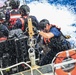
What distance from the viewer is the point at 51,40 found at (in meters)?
5.43

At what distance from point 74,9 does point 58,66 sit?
18.9ft

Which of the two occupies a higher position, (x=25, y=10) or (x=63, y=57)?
(x=25, y=10)

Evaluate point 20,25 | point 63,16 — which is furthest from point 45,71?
point 63,16

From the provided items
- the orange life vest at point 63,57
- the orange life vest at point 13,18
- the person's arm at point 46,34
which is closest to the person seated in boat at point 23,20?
the orange life vest at point 13,18

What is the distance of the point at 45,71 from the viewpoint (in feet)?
16.4

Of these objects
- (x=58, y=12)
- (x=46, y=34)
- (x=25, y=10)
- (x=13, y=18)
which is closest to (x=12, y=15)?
(x=13, y=18)

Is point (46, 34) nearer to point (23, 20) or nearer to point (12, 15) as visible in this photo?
point (23, 20)

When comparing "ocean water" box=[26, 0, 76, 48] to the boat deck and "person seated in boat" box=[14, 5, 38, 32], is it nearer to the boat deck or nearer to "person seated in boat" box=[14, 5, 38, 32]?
"person seated in boat" box=[14, 5, 38, 32]

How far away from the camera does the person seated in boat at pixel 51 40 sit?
5.40m

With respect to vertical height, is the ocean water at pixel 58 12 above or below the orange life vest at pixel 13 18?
below

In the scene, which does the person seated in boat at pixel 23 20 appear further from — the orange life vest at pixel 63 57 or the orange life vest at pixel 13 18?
the orange life vest at pixel 63 57

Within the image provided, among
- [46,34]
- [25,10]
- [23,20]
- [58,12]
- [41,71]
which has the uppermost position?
[25,10]

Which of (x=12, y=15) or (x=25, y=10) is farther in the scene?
(x=12, y=15)

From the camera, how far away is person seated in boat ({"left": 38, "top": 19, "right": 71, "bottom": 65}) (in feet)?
17.7
